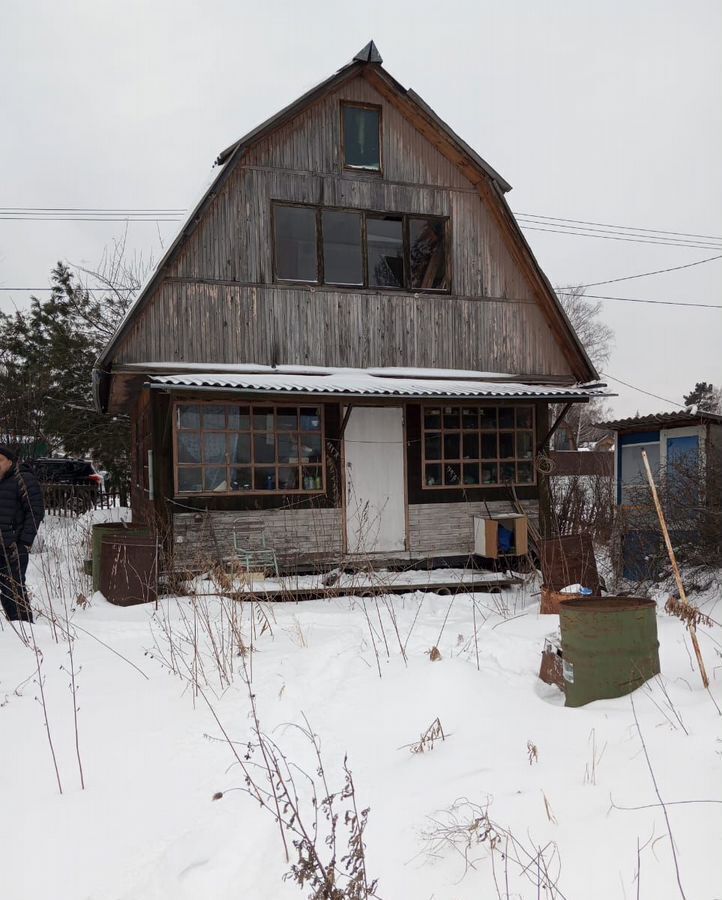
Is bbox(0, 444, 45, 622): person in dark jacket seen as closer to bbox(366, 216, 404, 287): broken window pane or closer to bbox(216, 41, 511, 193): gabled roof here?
bbox(216, 41, 511, 193): gabled roof

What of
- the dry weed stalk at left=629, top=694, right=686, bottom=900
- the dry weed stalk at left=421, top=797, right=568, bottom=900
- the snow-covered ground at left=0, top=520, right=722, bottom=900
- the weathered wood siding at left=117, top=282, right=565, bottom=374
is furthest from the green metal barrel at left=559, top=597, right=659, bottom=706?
the weathered wood siding at left=117, top=282, right=565, bottom=374

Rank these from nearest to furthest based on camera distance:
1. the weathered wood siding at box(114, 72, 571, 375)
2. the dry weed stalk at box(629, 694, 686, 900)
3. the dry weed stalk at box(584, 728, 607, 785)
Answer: the dry weed stalk at box(629, 694, 686, 900) → the dry weed stalk at box(584, 728, 607, 785) → the weathered wood siding at box(114, 72, 571, 375)

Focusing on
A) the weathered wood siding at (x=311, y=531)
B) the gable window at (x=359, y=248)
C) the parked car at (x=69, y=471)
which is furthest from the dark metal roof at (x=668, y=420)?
the parked car at (x=69, y=471)

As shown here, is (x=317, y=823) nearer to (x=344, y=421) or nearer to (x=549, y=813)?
(x=549, y=813)

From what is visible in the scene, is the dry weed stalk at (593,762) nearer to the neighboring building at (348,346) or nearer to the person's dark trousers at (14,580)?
the person's dark trousers at (14,580)

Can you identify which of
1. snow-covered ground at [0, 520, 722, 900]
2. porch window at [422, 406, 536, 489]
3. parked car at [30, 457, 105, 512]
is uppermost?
porch window at [422, 406, 536, 489]

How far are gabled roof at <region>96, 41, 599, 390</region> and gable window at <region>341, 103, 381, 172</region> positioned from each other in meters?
0.36

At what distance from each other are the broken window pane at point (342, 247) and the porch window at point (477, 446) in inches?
89.2

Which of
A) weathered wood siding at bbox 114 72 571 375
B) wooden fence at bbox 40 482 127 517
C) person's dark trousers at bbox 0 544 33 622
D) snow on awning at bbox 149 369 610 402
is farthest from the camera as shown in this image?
wooden fence at bbox 40 482 127 517

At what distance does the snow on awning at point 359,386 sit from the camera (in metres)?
7.90

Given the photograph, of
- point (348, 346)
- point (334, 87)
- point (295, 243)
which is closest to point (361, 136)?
point (334, 87)

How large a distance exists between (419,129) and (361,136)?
3.00 ft

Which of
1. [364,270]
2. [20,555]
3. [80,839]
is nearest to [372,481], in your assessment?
[364,270]

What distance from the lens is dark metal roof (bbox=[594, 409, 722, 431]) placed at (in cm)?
1122
